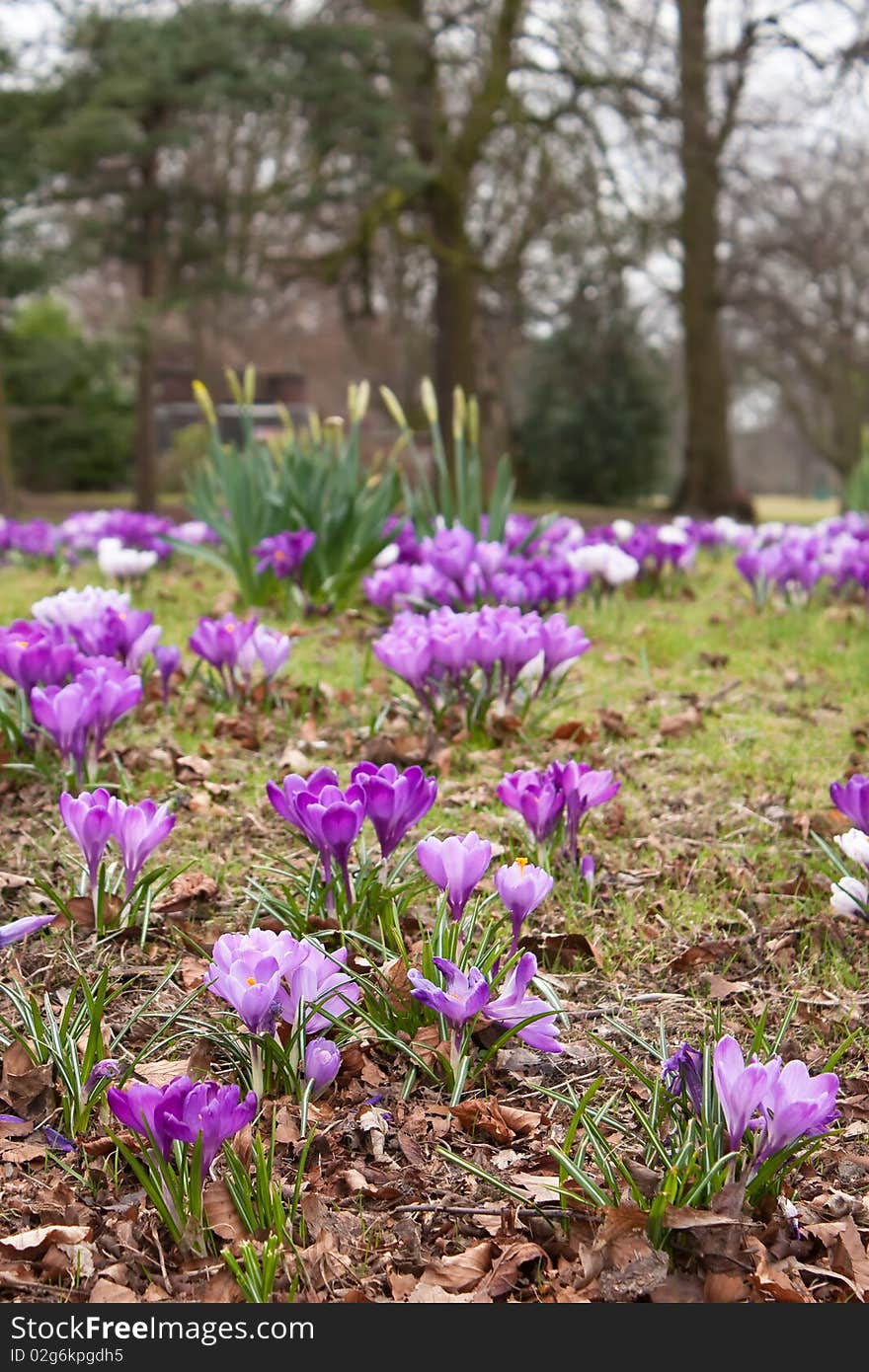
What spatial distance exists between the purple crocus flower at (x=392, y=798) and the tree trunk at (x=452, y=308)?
554 inches

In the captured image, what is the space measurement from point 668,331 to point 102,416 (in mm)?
15448

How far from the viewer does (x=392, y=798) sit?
219 cm

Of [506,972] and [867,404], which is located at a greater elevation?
[867,404]

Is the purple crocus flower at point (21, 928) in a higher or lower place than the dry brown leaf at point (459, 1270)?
higher

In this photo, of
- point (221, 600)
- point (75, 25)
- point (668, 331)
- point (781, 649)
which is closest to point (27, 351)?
point (75, 25)

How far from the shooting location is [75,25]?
13.8m

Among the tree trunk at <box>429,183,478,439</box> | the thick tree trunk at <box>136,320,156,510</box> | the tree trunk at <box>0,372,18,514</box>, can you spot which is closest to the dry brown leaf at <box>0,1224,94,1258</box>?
the tree trunk at <box>0,372,18,514</box>

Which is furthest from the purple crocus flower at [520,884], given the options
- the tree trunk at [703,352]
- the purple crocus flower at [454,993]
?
the tree trunk at [703,352]

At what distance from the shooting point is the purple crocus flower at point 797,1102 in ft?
5.27

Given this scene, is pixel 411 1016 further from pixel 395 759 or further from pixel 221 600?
pixel 221 600

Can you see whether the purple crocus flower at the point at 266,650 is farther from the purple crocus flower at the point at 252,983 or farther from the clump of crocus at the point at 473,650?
the purple crocus flower at the point at 252,983

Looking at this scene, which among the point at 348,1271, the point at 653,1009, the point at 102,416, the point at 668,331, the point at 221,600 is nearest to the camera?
the point at 348,1271

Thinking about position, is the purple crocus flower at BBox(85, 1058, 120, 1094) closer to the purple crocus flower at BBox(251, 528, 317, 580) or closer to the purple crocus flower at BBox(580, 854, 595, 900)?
the purple crocus flower at BBox(580, 854, 595, 900)

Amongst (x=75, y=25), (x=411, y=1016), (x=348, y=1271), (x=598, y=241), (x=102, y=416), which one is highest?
(x=75, y=25)
